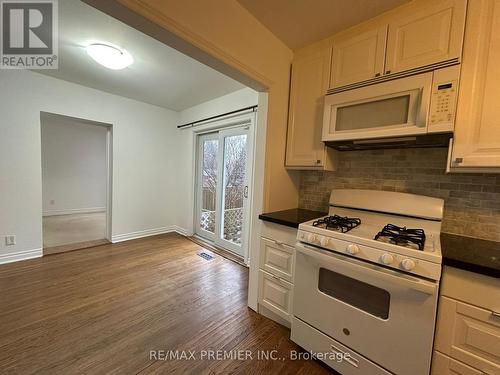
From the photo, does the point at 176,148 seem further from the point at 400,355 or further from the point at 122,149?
the point at 400,355

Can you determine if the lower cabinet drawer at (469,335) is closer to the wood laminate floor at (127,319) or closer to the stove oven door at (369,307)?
the stove oven door at (369,307)

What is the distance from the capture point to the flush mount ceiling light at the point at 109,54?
2.03 m

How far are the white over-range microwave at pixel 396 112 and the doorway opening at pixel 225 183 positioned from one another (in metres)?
1.48

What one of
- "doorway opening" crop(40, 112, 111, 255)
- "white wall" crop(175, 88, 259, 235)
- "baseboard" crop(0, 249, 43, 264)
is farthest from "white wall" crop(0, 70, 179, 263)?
"doorway opening" crop(40, 112, 111, 255)

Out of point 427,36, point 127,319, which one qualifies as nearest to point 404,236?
point 427,36

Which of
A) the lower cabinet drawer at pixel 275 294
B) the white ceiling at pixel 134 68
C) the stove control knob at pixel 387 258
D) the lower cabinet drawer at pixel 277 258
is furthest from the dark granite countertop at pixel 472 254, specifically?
the white ceiling at pixel 134 68

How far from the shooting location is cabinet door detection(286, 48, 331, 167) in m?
1.77

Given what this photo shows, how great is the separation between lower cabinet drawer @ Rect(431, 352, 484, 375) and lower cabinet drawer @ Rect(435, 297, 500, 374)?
0.07 feet

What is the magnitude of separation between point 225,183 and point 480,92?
9.52ft

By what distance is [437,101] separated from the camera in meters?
1.23

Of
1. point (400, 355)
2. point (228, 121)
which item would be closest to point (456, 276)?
point (400, 355)

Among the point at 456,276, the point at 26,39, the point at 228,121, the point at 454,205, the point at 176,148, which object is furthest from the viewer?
the point at 176,148

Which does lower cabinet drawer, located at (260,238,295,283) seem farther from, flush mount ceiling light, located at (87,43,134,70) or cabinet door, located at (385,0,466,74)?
flush mount ceiling light, located at (87,43,134,70)

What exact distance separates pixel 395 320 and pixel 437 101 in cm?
125
